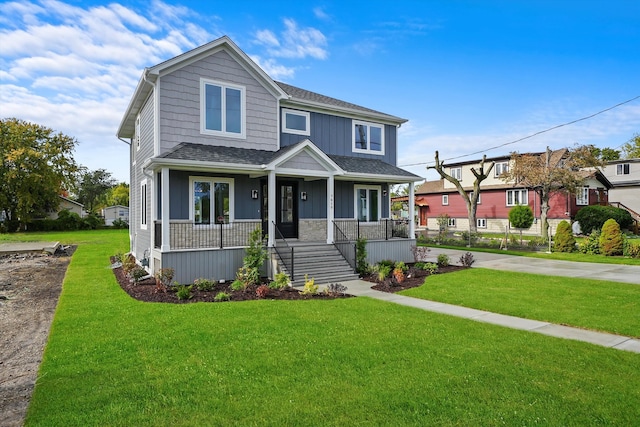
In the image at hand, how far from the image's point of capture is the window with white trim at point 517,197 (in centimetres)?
3198

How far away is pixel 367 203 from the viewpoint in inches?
673

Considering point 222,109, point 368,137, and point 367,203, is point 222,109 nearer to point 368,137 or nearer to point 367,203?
point 368,137

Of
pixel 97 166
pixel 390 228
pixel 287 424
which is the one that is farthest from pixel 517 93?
pixel 97 166

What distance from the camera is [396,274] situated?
40.0ft

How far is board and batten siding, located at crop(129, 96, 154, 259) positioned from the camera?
13141mm

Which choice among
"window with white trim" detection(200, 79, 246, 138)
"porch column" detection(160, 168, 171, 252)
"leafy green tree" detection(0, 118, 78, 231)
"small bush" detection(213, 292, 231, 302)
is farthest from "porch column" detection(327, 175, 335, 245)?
"leafy green tree" detection(0, 118, 78, 231)

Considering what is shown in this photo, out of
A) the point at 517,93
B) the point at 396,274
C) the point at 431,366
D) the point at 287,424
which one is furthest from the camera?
the point at 517,93

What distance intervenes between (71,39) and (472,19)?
15093 millimetres

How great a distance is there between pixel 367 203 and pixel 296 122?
15.9 ft

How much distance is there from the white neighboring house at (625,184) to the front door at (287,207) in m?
32.0

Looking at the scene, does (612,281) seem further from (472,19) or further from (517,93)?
(517,93)

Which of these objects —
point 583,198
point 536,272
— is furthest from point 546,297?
point 583,198

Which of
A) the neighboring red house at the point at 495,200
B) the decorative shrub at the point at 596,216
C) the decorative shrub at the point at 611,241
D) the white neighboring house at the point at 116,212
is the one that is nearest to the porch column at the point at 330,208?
the decorative shrub at the point at 611,241

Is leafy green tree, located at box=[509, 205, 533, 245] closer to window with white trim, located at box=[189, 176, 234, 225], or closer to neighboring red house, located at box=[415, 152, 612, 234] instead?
neighboring red house, located at box=[415, 152, 612, 234]
